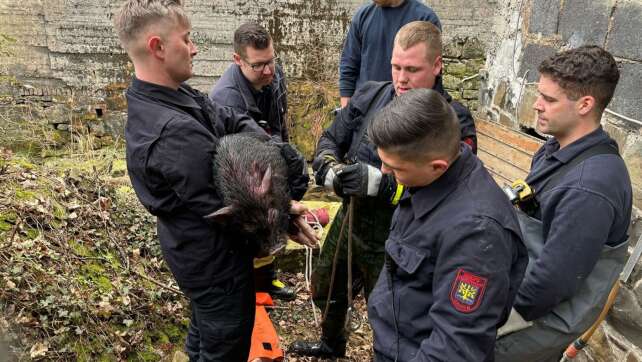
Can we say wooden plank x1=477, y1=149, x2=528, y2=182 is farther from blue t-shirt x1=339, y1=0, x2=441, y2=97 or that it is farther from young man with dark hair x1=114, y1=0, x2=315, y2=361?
young man with dark hair x1=114, y1=0, x2=315, y2=361

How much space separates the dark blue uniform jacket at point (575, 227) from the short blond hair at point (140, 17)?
1834 mm

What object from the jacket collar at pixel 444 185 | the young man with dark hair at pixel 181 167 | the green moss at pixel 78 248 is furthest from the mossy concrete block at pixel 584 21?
the green moss at pixel 78 248

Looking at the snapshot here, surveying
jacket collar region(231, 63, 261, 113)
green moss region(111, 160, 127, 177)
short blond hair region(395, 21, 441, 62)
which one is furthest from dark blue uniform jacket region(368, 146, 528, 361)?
green moss region(111, 160, 127, 177)

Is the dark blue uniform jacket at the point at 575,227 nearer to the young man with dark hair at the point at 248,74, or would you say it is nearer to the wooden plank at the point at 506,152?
the young man with dark hair at the point at 248,74

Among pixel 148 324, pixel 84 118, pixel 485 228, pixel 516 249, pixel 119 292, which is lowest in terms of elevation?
pixel 148 324

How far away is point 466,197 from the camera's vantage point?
148 cm

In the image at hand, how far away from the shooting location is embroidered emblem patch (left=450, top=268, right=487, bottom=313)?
4.49ft

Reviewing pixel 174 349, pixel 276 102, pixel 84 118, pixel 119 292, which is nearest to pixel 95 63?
pixel 84 118

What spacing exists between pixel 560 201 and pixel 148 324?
2.74 metres

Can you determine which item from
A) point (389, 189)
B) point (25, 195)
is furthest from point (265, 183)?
point (25, 195)

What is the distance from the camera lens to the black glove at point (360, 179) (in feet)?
7.19

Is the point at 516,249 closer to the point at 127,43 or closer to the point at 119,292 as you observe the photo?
the point at 127,43

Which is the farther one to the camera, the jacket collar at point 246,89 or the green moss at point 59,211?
the green moss at point 59,211

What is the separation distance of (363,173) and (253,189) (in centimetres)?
60
